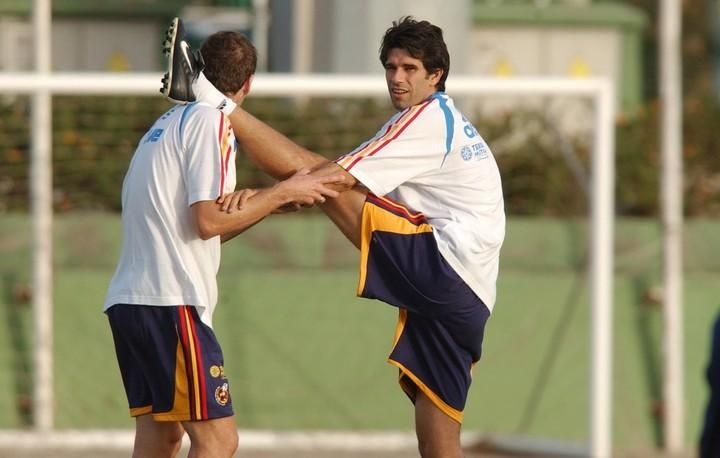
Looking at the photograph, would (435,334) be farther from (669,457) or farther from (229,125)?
(669,457)

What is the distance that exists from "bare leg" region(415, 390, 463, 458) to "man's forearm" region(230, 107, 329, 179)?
99cm

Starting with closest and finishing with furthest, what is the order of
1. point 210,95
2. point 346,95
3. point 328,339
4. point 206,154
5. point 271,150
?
1. point 206,154
2. point 210,95
3. point 271,150
4. point 346,95
5. point 328,339

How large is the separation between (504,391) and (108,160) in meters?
2.93

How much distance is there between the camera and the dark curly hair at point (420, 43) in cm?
556

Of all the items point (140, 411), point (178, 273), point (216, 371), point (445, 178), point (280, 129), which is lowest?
point (140, 411)

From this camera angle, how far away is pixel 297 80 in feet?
29.0

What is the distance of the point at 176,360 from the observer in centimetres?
522

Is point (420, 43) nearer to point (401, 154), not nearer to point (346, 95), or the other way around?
point (401, 154)

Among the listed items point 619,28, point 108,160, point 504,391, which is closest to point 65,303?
point 108,160

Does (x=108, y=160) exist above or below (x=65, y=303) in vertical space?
above

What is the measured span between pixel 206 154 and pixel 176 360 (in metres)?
0.72

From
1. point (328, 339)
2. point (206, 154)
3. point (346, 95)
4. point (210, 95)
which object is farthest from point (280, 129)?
point (206, 154)

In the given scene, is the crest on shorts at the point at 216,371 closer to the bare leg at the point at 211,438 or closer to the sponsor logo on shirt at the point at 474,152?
the bare leg at the point at 211,438

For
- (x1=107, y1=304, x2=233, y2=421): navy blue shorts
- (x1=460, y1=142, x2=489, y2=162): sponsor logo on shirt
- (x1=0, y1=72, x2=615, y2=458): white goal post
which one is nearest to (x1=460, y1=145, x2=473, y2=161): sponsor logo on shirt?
(x1=460, y1=142, x2=489, y2=162): sponsor logo on shirt
